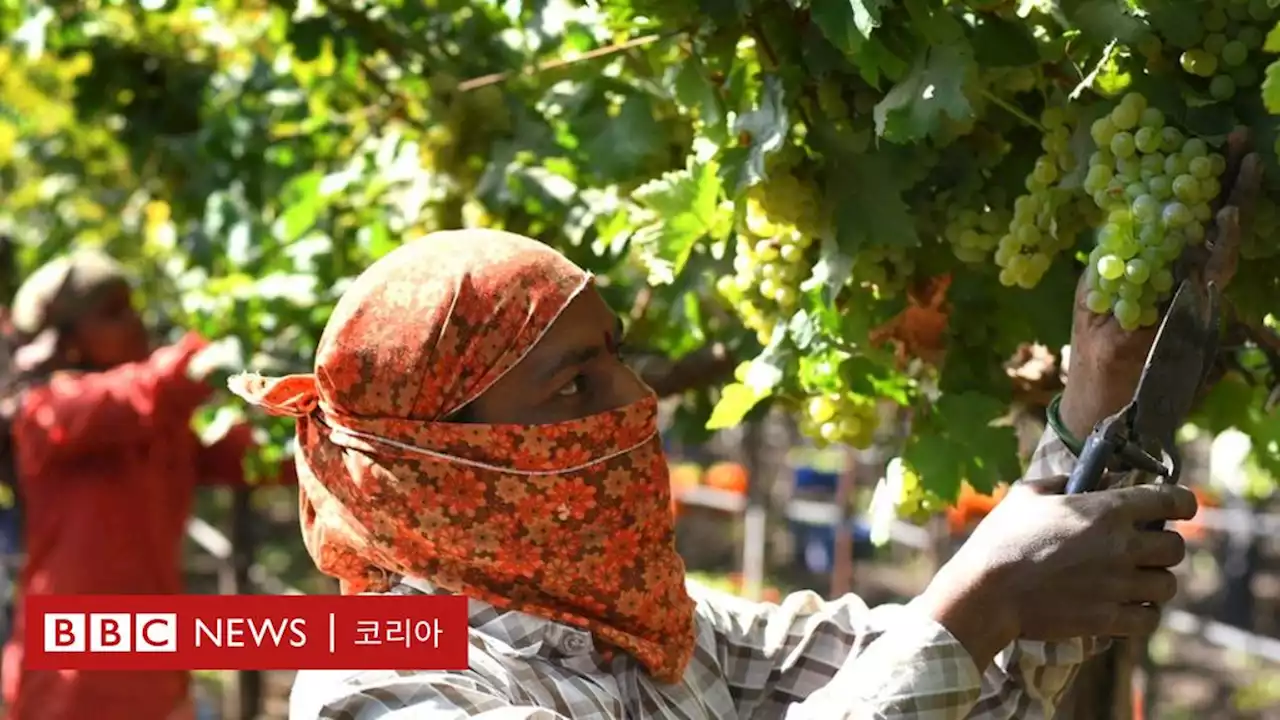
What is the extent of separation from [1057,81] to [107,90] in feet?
10.9

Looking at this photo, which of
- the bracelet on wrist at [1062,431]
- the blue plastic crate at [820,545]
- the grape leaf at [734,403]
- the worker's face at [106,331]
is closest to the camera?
the bracelet on wrist at [1062,431]

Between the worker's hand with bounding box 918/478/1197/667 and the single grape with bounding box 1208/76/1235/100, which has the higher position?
the single grape with bounding box 1208/76/1235/100

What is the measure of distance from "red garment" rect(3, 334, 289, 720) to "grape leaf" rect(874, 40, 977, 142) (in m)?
3.08

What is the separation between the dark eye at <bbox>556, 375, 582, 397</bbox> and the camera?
1.76 meters

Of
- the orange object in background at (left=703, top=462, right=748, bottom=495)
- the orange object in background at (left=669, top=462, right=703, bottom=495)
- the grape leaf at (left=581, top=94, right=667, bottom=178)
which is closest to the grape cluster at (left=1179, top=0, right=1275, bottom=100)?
the grape leaf at (left=581, top=94, right=667, bottom=178)

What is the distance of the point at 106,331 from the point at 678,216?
3.22 meters

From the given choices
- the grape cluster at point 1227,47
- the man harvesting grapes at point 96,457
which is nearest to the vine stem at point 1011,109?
the grape cluster at point 1227,47

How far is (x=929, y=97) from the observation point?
159 centimetres

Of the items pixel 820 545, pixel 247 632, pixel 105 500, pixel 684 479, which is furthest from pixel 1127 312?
pixel 684 479

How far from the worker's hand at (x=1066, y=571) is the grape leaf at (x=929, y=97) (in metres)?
0.41

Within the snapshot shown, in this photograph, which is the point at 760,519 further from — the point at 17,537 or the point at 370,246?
the point at 370,246

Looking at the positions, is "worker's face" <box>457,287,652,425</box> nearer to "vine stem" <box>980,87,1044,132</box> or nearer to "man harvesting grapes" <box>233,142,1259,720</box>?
"man harvesting grapes" <box>233,142,1259,720</box>

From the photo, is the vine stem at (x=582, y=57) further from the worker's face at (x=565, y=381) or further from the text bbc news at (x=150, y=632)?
the text bbc news at (x=150, y=632)

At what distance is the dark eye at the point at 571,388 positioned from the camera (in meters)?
1.76
